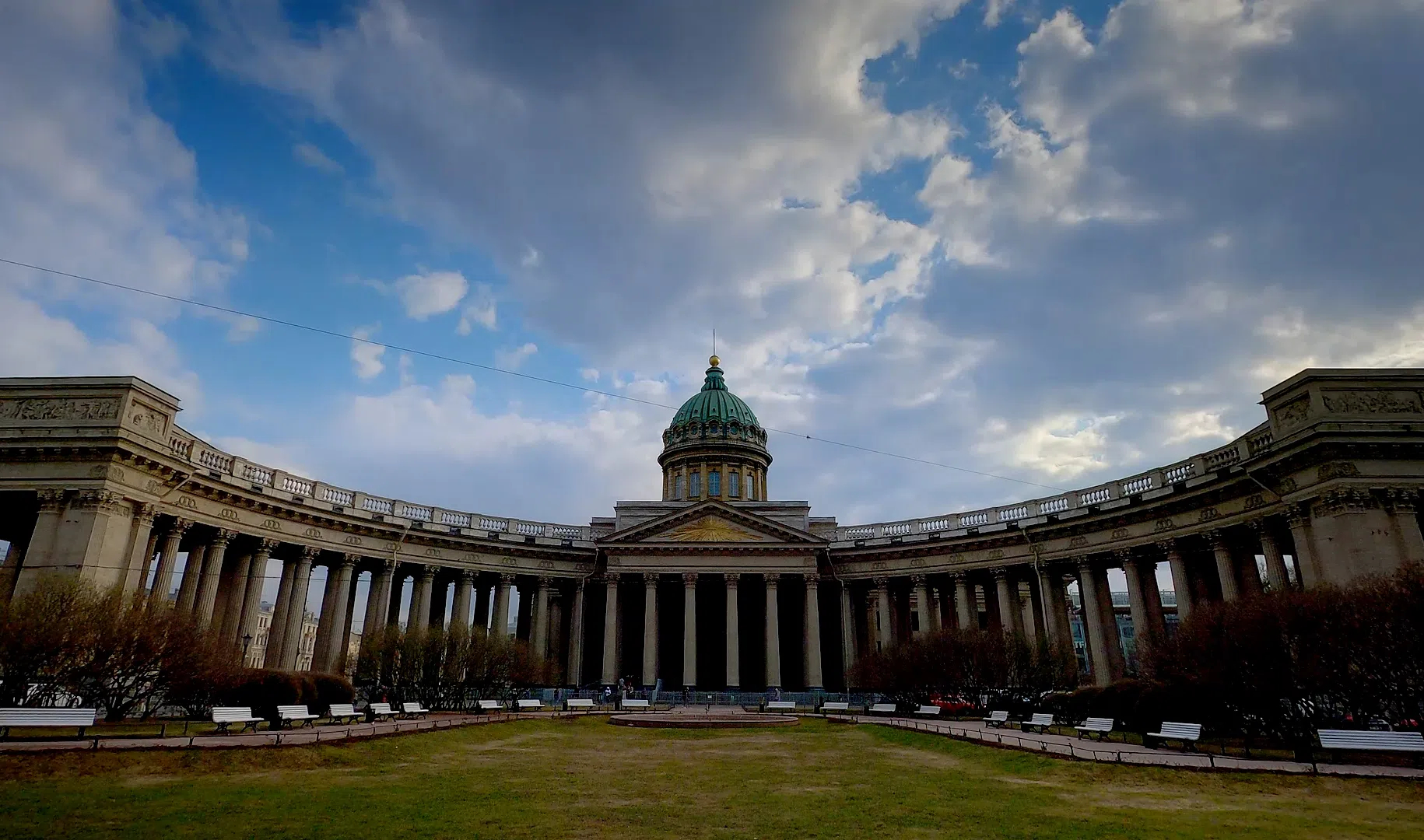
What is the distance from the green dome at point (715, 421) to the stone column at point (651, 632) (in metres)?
19.2

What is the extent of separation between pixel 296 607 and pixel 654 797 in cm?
3420

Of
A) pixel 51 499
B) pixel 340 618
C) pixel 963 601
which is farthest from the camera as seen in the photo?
pixel 963 601

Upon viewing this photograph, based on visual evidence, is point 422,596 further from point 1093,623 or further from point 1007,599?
point 1093,623

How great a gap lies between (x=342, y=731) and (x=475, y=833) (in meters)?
14.5

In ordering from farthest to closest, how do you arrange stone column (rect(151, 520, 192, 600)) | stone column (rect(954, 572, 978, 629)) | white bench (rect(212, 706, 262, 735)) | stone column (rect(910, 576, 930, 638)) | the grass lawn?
1. stone column (rect(910, 576, 930, 638))
2. stone column (rect(954, 572, 978, 629))
3. stone column (rect(151, 520, 192, 600))
4. white bench (rect(212, 706, 262, 735))
5. the grass lawn

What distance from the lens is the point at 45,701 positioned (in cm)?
2028

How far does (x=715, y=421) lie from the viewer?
2694 inches

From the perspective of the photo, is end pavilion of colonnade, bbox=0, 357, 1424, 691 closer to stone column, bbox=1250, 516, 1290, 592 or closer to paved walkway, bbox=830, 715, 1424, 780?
stone column, bbox=1250, 516, 1290, 592

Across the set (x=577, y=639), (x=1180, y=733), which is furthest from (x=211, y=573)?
(x=1180, y=733)

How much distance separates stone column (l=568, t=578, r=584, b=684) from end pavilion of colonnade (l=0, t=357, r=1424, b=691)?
0.50 feet

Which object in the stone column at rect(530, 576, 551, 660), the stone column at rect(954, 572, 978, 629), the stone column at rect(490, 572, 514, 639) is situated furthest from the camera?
the stone column at rect(530, 576, 551, 660)

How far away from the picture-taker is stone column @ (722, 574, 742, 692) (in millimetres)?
48219

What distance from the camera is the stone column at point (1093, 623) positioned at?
40688mm

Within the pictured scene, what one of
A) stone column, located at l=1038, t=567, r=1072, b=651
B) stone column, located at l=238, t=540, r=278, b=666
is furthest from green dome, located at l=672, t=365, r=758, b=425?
stone column, located at l=238, t=540, r=278, b=666
